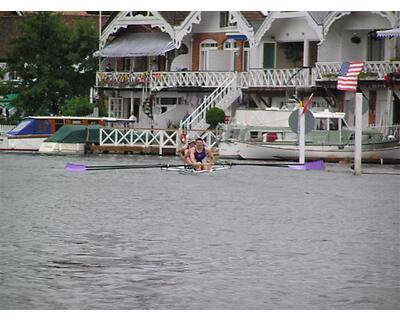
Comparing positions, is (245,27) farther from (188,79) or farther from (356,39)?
(356,39)

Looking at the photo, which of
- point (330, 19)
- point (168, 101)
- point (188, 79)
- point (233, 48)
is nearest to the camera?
point (330, 19)

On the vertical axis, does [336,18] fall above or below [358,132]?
above

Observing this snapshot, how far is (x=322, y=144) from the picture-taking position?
56.3 metres

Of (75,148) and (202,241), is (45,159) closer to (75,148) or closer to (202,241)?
(75,148)

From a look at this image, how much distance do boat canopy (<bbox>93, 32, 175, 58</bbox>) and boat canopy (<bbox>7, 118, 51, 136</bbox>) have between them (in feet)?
24.5

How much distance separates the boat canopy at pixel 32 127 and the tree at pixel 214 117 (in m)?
8.44

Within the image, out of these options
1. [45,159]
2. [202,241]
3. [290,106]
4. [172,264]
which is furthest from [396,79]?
[172,264]

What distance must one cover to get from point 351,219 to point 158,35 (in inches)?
1668

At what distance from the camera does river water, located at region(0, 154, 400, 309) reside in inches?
826

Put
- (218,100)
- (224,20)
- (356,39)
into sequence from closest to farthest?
(356,39), (218,100), (224,20)

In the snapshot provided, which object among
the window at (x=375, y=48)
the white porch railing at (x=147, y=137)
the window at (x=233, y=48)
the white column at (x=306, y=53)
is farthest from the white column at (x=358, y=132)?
the window at (x=233, y=48)

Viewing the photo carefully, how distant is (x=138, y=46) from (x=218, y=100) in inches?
312

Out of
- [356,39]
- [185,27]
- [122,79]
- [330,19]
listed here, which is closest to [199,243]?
[330,19]

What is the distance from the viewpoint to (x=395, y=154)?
183ft
